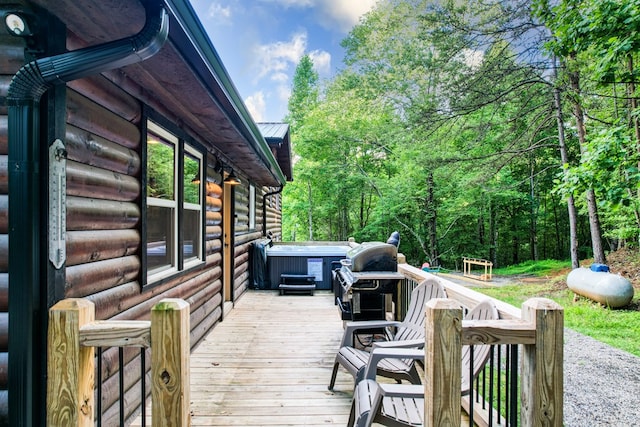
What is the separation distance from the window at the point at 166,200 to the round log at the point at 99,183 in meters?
0.32

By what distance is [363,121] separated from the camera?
50.2ft

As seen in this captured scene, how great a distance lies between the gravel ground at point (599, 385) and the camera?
114 inches

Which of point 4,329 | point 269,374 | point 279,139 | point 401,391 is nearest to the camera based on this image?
point 4,329

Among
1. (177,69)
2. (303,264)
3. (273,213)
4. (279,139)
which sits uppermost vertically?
(279,139)

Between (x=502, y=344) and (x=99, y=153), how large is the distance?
241cm

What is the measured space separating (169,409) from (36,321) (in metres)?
0.75

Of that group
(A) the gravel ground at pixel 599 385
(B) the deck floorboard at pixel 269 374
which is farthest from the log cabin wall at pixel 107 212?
(A) the gravel ground at pixel 599 385

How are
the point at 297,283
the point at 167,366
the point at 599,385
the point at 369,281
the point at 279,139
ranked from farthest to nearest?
the point at 279,139, the point at 297,283, the point at 369,281, the point at 599,385, the point at 167,366

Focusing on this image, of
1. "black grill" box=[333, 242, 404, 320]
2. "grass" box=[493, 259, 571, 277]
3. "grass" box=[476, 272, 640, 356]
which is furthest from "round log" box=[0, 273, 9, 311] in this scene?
"grass" box=[493, 259, 571, 277]

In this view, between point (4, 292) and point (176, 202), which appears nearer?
point (4, 292)

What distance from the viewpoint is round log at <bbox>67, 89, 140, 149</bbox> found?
176 cm

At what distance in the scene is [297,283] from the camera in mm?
7070

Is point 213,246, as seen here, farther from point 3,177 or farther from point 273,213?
point 273,213

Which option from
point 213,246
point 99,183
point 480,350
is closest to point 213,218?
point 213,246
